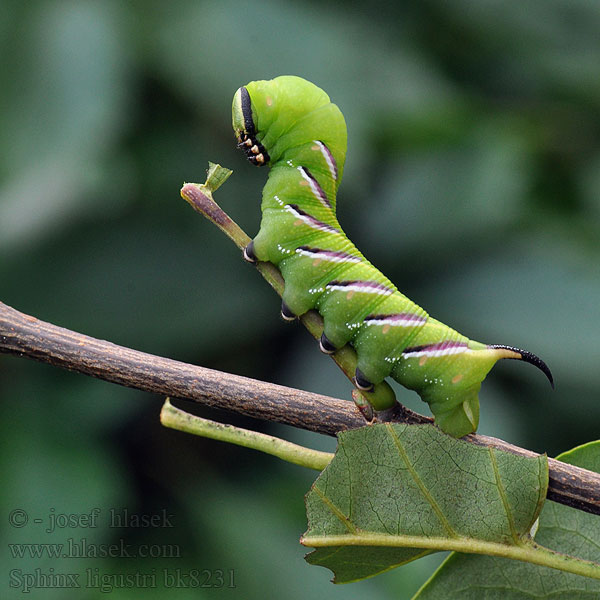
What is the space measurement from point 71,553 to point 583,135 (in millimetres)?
2314

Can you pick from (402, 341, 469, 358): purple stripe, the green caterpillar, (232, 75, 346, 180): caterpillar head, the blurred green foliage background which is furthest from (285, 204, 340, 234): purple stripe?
the blurred green foliage background

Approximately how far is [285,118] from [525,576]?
0.84 m

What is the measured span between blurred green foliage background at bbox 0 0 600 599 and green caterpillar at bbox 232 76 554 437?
73cm

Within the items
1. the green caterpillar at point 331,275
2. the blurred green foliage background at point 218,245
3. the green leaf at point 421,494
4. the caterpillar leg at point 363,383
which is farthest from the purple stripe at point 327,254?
the blurred green foliage background at point 218,245

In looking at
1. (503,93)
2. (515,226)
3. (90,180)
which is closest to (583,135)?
(503,93)

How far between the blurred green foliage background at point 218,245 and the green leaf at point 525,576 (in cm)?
75

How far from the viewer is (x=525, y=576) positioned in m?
1.12

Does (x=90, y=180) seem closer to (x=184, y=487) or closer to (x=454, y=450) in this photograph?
(x=184, y=487)

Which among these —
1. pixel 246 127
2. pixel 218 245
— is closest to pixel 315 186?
pixel 246 127

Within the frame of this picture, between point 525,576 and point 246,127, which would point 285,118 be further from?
point 525,576

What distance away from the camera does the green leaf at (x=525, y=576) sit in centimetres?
110

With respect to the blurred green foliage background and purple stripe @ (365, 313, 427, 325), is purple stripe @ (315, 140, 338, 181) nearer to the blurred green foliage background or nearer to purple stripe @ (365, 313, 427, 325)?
purple stripe @ (365, 313, 427, 325)

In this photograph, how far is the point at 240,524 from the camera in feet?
7.08

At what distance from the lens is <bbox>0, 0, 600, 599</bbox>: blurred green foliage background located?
2.09m
